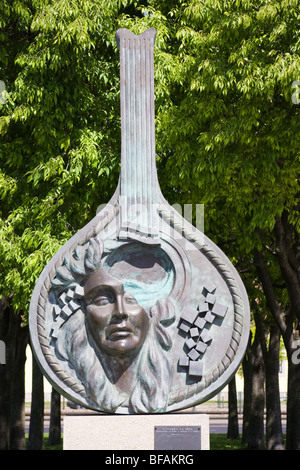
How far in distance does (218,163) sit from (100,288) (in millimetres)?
4818

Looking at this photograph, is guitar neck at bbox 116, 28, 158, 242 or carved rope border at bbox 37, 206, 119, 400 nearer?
carved rope border at bbox 37, 206, 119, 400

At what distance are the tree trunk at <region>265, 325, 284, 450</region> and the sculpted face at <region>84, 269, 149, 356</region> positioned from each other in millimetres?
10931

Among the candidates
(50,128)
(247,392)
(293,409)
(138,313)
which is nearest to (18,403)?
(293,409)

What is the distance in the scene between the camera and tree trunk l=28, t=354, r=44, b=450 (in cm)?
2064

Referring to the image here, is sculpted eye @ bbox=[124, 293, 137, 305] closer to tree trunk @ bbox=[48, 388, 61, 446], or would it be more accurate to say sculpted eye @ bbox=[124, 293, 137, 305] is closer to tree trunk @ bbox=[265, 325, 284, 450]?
tree trunk @ bbox=[265, 325, 284, 450]

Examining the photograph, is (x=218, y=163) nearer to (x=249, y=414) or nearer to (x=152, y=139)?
(x=152, y=139)

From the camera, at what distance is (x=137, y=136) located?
10773mm

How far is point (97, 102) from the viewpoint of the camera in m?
15.7

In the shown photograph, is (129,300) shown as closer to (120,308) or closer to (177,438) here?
(120,308)

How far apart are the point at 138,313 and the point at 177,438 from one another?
57.1 inches

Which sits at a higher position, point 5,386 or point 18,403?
point 5,386
